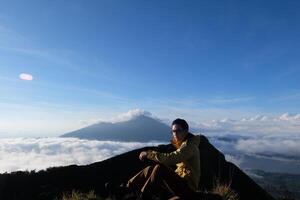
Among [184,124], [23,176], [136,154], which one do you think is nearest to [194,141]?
[184,124]

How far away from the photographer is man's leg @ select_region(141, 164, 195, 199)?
8023 mm

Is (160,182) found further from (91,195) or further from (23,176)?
Result: (23,176)

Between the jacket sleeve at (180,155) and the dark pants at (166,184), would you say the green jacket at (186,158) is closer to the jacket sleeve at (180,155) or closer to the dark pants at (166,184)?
the jacket sleeve at (180,155)

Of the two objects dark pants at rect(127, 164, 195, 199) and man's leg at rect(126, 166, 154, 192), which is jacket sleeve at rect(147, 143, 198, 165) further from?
man's leg at rect(126, 166, 154, 192)

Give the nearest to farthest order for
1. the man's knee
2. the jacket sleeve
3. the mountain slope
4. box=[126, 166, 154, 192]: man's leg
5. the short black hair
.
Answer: the jacket sleeve → the short black hair → the man's knee → box=[126, 166, 154, 192]: man's leg → the mountain slope

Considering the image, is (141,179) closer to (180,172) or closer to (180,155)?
(180,172)

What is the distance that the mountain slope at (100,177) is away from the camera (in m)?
22.3

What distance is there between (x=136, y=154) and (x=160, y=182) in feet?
75.8

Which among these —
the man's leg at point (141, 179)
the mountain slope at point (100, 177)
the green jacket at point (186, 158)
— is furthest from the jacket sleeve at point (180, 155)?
the mountain slope at point (100, 177)

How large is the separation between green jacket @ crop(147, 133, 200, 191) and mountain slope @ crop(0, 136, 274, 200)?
11.7 m

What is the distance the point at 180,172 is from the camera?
8344 millimetres

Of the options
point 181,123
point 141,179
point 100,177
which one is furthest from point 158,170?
point 100,177

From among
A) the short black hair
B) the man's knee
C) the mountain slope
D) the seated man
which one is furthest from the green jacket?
the mountain slope

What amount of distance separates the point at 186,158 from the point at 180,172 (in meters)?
0.56
